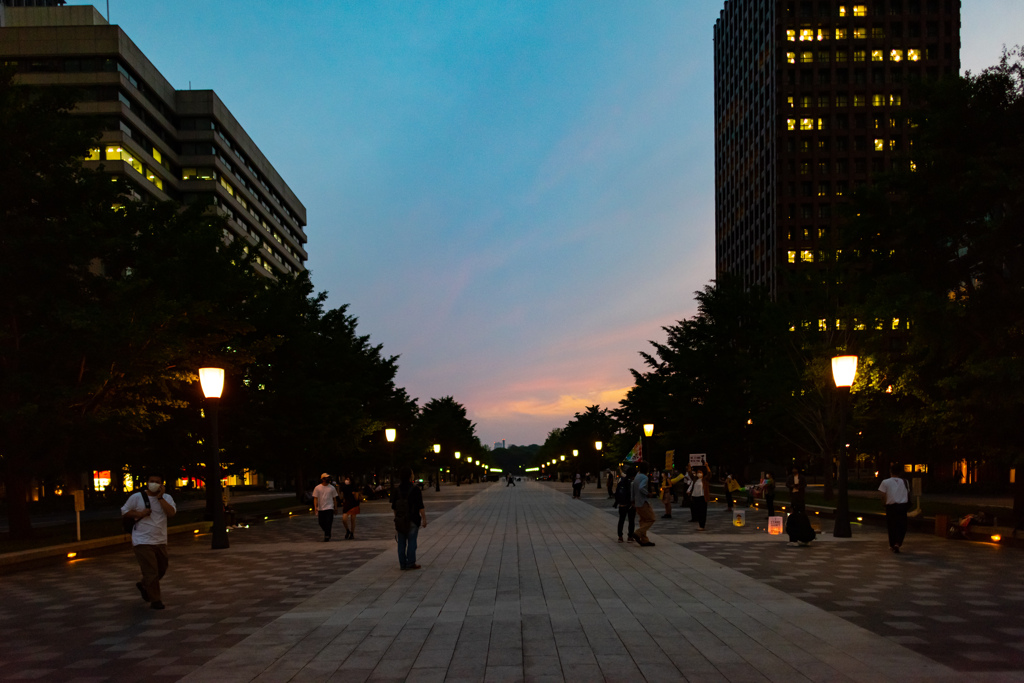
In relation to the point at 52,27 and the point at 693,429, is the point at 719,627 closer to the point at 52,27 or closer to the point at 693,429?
the point at 693,429

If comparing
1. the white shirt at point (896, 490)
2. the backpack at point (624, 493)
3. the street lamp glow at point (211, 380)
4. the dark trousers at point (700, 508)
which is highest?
the street lamp glow at point (211, 380)

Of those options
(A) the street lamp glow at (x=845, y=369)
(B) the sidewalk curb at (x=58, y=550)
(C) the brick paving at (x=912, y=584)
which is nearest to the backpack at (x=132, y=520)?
(B) the sidewalk curb at (x=58, y=550)

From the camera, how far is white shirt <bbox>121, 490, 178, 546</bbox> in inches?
425

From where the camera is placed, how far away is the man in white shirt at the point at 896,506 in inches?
613

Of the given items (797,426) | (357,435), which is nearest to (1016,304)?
(797,426)

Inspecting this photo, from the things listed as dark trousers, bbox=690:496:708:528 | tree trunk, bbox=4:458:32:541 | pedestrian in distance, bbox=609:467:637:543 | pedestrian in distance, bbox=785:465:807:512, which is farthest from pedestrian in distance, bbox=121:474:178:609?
dark trousers, bbox=690:496:708:528

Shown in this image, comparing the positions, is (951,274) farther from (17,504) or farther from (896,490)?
(17,504)

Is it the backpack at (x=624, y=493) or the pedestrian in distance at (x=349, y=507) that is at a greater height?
the backpack at (x=624, y=493)

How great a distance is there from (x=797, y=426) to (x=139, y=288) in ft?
113

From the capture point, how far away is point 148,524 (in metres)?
10.9

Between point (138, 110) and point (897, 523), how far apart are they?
3311 inches

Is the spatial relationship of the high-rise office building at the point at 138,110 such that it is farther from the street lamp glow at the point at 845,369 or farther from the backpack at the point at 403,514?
the street lamp glow at the point at 845,369

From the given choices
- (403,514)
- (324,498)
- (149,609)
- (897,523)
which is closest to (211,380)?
(324,498)

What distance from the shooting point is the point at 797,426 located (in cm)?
4269
